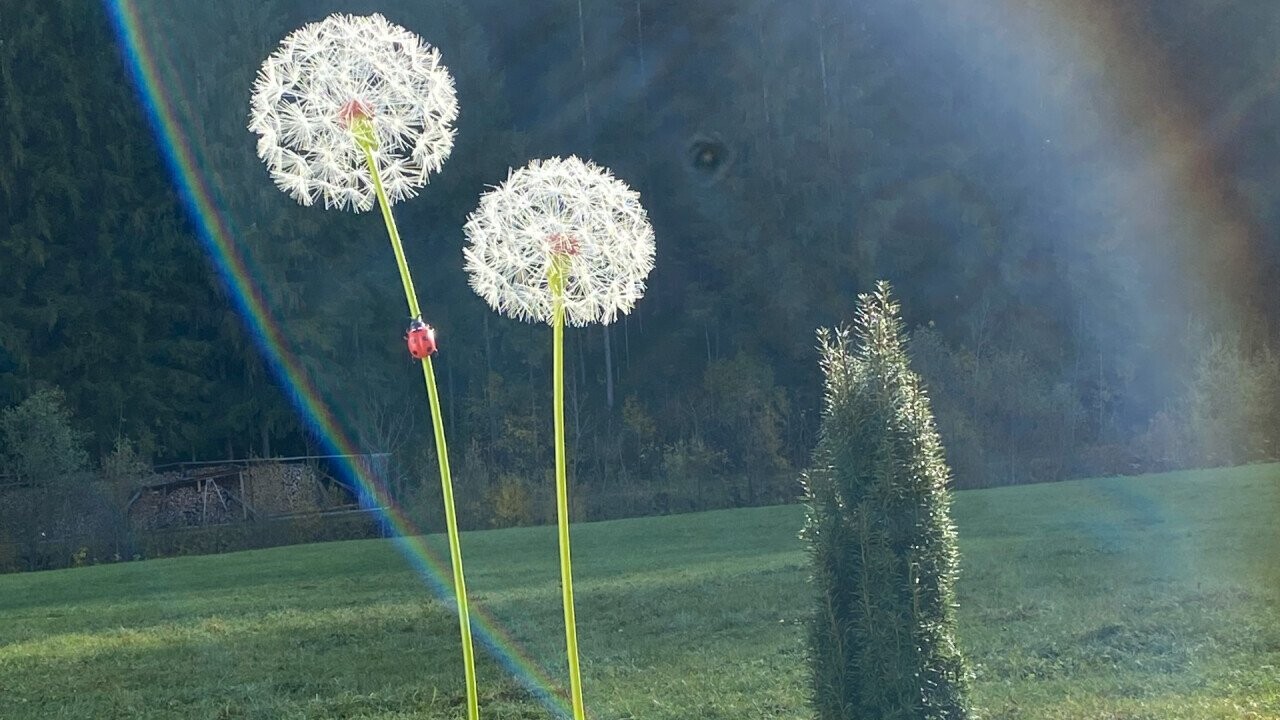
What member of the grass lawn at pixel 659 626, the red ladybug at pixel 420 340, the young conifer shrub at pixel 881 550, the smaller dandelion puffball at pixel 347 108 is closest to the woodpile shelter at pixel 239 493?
the grass lawn at pixel 659 626

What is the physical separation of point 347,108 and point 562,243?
406 mm

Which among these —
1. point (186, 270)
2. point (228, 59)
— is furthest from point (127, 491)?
point (228, 59)

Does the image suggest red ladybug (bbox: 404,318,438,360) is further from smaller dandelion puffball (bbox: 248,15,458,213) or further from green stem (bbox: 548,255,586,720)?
smaller dandelion puffball (bbox: 248,15,458,213)

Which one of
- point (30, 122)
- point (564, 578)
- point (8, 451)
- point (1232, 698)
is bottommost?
point (1232, 698)

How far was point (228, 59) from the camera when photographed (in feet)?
68.1

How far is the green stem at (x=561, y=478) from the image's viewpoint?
199 centimetres

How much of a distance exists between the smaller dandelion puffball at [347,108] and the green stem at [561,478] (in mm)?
292

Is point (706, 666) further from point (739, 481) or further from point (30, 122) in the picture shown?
point (30, 122)

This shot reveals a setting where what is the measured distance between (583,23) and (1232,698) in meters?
20.6

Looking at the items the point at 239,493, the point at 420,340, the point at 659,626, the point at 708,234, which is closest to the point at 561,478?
the point at 420,340

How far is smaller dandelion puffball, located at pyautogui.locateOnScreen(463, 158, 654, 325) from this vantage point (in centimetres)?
217

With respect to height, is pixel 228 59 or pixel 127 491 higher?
pixel 228 59

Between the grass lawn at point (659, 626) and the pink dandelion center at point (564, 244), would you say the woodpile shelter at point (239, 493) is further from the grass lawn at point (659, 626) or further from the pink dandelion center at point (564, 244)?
the pink dandelion center at point (564, 244)

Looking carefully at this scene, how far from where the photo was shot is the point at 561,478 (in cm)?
210
